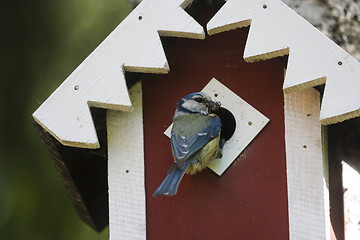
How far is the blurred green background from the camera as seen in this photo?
4.12 m

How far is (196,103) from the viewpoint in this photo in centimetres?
249

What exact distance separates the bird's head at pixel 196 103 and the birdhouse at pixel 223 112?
55mm

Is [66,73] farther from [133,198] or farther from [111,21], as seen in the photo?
[133,198]

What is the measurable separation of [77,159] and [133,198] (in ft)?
1.00

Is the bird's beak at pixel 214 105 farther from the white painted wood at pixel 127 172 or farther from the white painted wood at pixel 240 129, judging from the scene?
the white painted wood at pixel 127 172

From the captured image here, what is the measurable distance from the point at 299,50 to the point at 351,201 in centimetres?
72

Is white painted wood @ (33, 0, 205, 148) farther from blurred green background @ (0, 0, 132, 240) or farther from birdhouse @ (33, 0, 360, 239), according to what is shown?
blurred green background @ (0, 0, 132, 240)

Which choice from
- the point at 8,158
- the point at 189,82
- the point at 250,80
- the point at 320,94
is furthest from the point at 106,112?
the point at 8,158

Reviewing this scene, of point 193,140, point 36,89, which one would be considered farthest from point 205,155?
point 36,89

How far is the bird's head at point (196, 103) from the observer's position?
2458mm

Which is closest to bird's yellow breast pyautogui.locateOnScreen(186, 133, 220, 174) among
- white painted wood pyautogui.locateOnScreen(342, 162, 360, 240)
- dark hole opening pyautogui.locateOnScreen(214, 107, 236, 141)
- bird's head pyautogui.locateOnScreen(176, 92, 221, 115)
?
bird's head pyautogui.locateOnScreen(176, 92, 221, 115)

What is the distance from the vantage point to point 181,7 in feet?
7.86

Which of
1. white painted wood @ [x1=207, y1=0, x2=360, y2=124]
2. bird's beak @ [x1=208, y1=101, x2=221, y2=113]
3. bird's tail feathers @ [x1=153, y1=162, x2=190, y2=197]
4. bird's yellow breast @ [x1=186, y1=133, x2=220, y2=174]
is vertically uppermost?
white painted wood @ [x1=207, y1=0, x2=360, y2=124]

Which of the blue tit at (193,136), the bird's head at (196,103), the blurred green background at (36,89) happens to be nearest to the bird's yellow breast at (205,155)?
the blue tit at (193,136)
